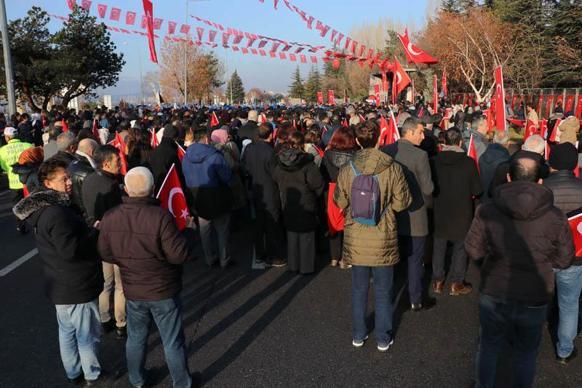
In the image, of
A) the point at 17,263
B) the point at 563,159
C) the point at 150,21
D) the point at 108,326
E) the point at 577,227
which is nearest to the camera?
the point at 577,227

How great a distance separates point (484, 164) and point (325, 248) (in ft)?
8.23

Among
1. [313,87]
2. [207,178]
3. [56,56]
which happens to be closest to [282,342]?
[207,178]

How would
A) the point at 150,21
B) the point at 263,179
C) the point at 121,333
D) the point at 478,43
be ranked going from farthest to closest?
the point at 478,43
the point at 150,21
the point at 263,179
the point at 121,333

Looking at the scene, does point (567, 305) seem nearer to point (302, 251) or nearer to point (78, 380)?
point (302, 251)

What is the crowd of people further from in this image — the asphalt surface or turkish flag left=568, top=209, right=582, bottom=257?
the asphalt surface

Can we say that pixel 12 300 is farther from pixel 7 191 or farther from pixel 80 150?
pixel 7 191

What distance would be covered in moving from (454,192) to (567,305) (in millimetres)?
1624

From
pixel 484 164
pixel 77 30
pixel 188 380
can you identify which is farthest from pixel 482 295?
pixel 77 30

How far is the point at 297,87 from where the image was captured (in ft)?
302

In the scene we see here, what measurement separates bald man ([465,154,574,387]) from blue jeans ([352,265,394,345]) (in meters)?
1.03

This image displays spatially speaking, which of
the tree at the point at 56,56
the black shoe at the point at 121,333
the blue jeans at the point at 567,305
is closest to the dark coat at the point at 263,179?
the black shoe at the point at 121,333

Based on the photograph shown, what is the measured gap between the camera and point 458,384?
3.83 m

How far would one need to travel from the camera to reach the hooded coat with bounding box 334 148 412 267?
4.01 m

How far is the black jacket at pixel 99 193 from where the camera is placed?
4.46 metres
